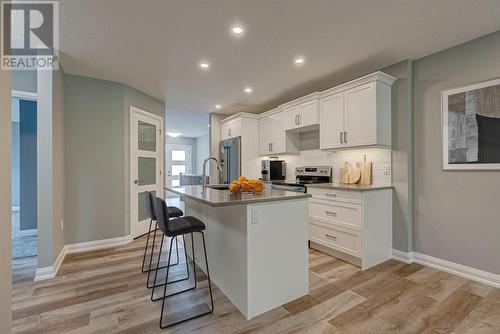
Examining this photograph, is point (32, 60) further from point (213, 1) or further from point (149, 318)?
point (149, 318)

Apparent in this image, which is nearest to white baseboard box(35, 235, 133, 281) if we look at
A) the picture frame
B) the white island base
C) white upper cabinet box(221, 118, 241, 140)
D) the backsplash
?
the white island base

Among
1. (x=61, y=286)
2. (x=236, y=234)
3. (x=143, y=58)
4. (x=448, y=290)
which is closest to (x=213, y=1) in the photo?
(x=143, y=58)

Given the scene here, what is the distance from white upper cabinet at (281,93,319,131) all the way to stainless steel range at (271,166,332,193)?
76 centimetres

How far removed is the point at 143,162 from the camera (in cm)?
423

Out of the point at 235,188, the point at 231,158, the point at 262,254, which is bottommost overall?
the point at 262,254

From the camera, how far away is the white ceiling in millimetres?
1967

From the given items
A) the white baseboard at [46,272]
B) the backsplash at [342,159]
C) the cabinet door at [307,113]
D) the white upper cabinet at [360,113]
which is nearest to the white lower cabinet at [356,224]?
the backsplash at [342,159]

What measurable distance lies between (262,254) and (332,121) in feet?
7.55

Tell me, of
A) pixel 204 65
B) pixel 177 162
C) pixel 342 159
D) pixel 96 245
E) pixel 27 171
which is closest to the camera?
pixel 204 65

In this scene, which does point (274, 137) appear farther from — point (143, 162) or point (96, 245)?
point (96, 245)

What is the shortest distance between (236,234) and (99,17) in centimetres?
223

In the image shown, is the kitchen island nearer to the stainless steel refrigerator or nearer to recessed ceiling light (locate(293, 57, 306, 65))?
recessed ceiling light (locate(293, 57, 306, 65))

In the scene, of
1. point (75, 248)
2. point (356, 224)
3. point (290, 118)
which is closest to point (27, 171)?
point (75, 248)

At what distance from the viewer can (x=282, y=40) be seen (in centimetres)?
248
